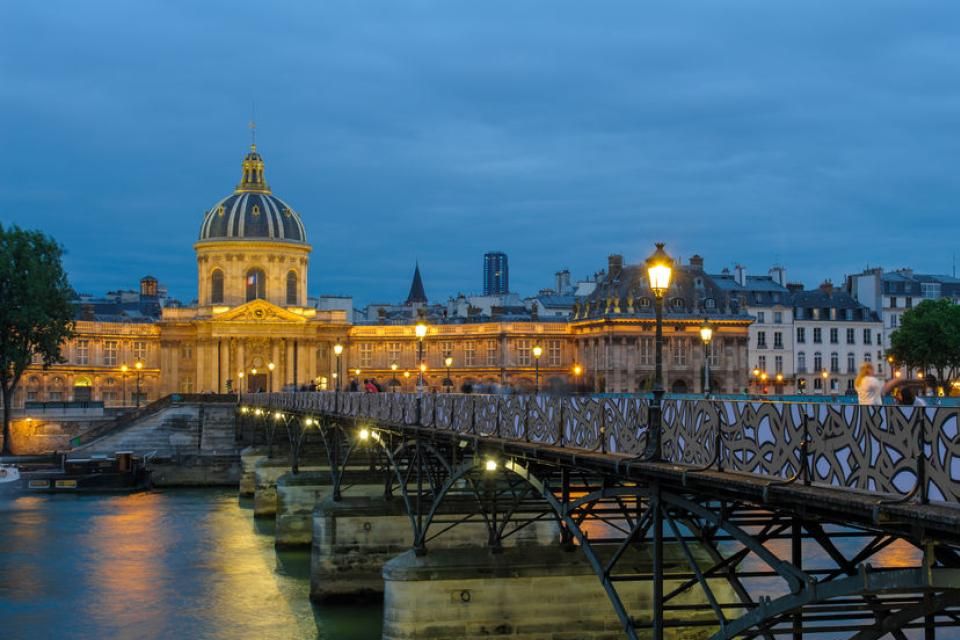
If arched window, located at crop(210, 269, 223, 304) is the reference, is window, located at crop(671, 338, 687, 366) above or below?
below

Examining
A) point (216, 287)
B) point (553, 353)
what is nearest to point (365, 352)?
point (216, 287)

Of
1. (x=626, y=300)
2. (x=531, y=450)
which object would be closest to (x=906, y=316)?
(x=626, y=300)

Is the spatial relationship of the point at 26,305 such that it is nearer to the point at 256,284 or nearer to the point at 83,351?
the point at 83,351

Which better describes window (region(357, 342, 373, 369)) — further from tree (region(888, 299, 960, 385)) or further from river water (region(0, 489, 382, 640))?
river water (region(0, 489, 382, 640))

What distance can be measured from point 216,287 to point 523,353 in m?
30.8

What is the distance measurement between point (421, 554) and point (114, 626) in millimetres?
12288

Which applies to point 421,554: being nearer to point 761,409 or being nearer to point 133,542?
point 761,409

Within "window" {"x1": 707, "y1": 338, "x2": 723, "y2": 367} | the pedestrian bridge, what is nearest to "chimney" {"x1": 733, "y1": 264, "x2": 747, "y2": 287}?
"window" {"x1": 707, "y1": 338, "x2": 723, "y2": 367}

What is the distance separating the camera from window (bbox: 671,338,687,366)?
Answer: 396 ft

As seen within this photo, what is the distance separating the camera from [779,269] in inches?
5236

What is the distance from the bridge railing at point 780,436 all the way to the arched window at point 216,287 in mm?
106685

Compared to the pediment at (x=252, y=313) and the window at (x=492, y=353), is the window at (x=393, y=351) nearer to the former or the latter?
the window at (x=492, y=353)

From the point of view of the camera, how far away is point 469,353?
13250cm

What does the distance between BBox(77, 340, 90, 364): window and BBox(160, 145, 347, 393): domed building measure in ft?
23.1
